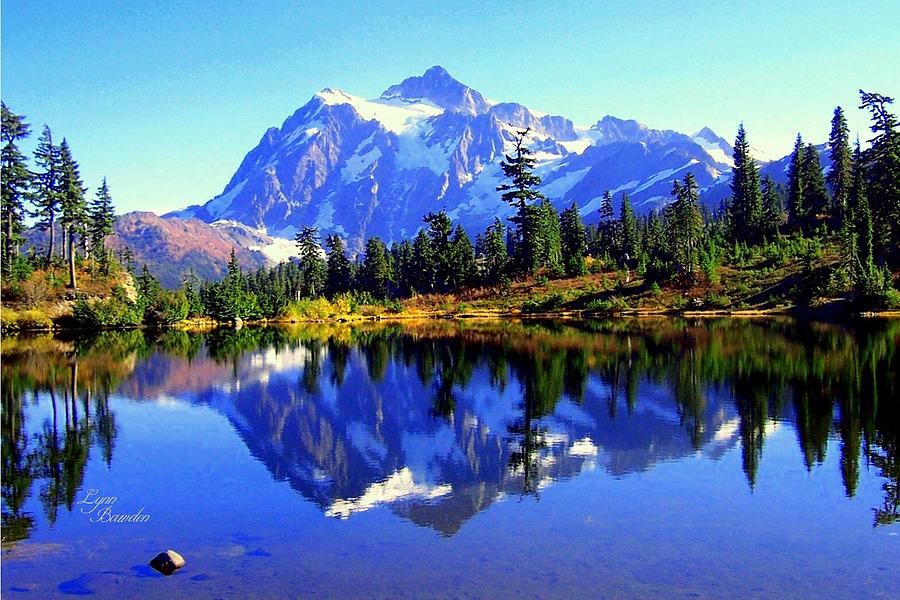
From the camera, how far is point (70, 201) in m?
80.8

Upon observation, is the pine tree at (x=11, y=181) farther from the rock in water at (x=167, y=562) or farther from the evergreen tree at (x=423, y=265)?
the rock in water at (x=167, y=562)

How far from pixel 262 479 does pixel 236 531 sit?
4190 mm

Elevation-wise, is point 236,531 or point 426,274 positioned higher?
point 426,274

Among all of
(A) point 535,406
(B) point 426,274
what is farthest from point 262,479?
(B) point 426,274

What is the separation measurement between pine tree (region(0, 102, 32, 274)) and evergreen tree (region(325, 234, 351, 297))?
1963 inches

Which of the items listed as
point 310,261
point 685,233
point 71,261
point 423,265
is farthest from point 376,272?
point 685,233

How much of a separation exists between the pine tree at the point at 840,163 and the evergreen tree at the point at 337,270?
72.7m

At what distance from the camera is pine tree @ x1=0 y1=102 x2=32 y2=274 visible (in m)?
74.4

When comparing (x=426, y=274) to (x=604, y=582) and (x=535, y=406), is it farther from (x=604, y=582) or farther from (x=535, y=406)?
(x=604, y=582)

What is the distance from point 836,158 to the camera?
102 metres

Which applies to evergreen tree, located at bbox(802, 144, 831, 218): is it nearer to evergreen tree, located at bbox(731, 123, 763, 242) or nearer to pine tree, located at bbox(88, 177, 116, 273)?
evergreen tree, located at bbox(731, 123, 763, 242)

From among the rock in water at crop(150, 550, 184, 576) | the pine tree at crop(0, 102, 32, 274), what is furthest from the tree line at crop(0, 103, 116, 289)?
the rock in water at crop(150, 550, 184, 576)

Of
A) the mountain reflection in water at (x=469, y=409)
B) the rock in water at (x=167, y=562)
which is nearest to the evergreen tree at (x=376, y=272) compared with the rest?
the mountain reflection in water at (x=469, y=409)

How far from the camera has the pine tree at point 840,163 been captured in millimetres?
97438
